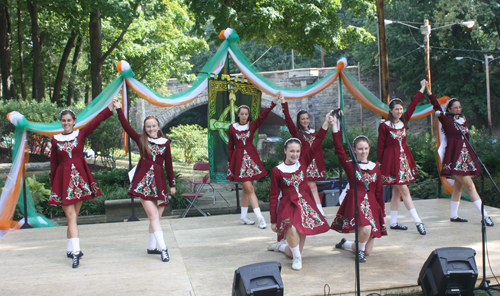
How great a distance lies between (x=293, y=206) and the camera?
14.5ft

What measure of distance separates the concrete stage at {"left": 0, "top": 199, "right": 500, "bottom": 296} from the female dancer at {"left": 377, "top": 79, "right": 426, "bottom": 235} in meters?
0.35

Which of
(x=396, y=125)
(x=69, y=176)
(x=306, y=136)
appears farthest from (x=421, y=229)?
(x=69, y=176)

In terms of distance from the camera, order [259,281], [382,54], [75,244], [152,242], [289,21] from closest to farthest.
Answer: [259,281]
[75,244]
[152,242]
[382,54]
[289,21]

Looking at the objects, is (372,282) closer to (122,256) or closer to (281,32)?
(122,256)

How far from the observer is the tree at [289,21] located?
1180cm

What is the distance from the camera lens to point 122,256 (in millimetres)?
4980

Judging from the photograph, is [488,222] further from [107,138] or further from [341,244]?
[107,138]

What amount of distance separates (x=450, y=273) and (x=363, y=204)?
123 centimetres

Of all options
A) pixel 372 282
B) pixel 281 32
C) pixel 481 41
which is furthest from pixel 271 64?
pixel 372 282

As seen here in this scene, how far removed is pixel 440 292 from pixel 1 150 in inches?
525

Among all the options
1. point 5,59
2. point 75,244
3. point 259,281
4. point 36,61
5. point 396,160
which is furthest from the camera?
point 36,61

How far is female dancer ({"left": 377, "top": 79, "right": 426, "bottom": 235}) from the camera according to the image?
563 cm

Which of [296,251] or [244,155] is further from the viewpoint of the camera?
[244,155]

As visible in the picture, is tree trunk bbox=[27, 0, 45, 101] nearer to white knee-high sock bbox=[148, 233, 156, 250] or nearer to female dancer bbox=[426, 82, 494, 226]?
white knee-high sock bbox=[148, 233, 156, 250]
